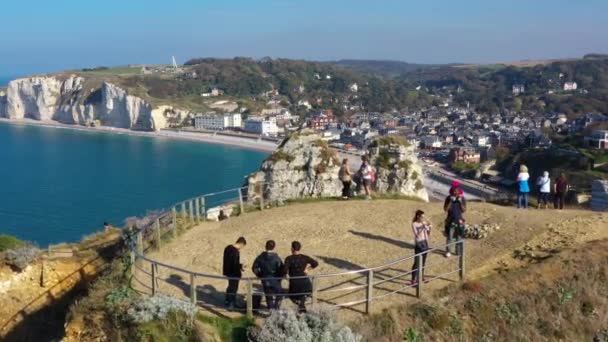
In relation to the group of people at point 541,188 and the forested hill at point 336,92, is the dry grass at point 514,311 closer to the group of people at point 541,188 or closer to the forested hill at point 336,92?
the group of people at point 541,188

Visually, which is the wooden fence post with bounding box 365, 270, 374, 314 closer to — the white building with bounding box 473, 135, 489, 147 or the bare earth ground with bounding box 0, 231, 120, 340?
the bare earth ground with bounding box 0, 231, 120, 340

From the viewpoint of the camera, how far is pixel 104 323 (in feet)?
28.6

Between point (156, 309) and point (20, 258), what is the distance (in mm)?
7690

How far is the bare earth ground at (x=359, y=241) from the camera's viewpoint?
33.6 ft

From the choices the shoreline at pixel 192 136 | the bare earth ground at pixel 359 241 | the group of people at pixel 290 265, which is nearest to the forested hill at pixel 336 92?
the shoreline at pixel 192 136

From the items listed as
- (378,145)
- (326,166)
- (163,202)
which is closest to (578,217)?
(326,166)

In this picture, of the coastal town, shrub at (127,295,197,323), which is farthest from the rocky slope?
the coastal town

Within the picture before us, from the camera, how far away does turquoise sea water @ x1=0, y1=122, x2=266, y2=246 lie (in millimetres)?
52000

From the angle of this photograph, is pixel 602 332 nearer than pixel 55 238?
Yes

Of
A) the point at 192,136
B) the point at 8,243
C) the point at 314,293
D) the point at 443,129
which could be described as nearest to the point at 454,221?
the point at 314,293

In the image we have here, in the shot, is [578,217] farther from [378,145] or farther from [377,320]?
[378,145]

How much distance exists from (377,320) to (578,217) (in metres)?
6.73

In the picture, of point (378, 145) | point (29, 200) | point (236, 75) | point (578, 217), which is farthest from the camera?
point (236, 75)

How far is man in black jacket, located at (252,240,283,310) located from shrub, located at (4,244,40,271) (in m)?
8.18
